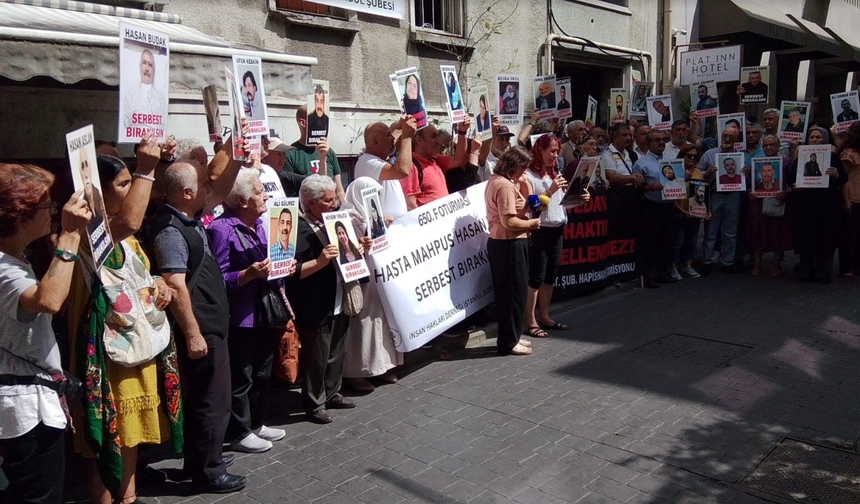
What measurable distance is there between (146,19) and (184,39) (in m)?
1.31

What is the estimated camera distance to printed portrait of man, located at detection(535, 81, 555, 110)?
845 cm

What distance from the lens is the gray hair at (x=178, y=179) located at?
3625 mm

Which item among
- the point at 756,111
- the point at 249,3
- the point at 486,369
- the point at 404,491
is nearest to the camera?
the point at 404,491

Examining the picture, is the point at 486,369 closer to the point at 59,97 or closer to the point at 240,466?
the point at 240,466

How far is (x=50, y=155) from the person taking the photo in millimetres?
6086

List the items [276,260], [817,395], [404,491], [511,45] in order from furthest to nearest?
[511,45]
[817,395]
[276,260]
[404,491]

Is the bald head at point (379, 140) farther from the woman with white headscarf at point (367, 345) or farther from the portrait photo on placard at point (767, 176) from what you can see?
the portrait photo on placard at point (767, 176)

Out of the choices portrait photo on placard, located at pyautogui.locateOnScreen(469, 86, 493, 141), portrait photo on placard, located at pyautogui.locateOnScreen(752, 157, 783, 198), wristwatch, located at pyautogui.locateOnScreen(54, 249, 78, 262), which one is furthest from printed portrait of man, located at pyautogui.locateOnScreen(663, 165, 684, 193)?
wristwatch, located at pyautogui.locateOnScreen(54, 249, 78, 262)

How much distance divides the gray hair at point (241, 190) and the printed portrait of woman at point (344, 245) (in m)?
0.76

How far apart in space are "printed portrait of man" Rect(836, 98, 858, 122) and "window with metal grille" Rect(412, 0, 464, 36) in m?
5.27

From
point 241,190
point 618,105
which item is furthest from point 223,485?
point 618,105

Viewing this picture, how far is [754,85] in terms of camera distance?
11.1 m

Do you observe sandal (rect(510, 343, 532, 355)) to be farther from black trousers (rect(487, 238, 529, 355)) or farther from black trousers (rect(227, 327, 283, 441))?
black trousers (rect(227, 327, 283, 441))

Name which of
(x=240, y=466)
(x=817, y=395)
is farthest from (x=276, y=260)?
(x=817, y=395)
